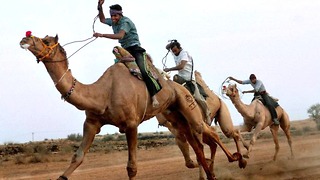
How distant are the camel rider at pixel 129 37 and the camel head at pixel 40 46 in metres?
1.54

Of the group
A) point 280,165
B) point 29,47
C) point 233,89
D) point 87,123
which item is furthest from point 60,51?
point 233,89

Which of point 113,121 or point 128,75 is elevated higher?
point 128,75

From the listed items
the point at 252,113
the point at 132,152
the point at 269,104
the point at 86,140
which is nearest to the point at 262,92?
the point at 269,104

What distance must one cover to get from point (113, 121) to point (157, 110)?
1.49 meters

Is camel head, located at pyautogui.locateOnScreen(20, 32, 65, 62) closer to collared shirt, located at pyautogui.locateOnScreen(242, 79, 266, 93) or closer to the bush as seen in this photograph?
collared shirt, located at pyautogui.locateOnScreen(242, 79, 266, 93)

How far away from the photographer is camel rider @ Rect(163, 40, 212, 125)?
48.0 ft

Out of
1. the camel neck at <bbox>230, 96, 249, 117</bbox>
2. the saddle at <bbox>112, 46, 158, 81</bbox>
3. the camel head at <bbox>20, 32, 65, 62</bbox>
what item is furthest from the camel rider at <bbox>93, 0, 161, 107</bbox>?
the camel neck at <bbox>230, 96, 249, 117</bbox>

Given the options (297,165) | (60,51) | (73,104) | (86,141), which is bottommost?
(297,165)

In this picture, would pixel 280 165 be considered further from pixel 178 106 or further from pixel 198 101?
pixel 178 106

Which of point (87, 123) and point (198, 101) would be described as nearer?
point (87, 123)

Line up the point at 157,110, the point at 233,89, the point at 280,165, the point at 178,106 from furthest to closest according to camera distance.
→ 1. the point at 233,89
2. the point at 280,165
3. the point at 178,106
4. the point at 157,110

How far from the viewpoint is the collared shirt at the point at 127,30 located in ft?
36.0

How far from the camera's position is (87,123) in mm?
10227

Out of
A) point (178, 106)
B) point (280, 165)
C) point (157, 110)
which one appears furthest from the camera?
point (280, 165)
